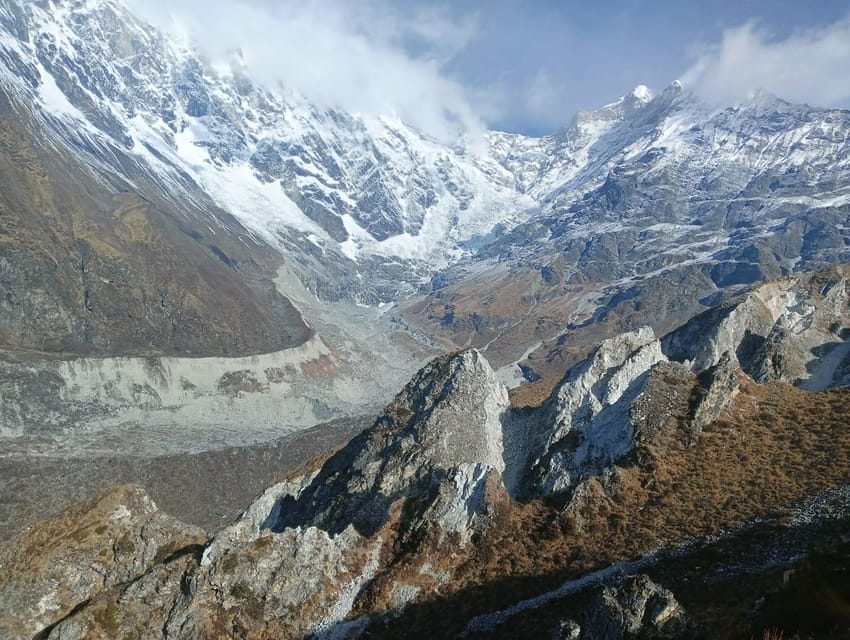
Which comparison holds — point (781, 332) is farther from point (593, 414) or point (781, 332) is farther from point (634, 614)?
point (634, 614)

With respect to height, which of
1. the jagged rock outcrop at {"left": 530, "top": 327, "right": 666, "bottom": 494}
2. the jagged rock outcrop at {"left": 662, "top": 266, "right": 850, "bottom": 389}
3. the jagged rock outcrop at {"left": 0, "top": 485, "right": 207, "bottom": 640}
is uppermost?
the jagged rock outcrop at {"left": 662, "top": 266, "right": 850, "bottom": 389}

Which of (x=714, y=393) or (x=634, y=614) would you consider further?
(x=714, y=393)

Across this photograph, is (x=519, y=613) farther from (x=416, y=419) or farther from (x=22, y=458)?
(x=22, y=458)

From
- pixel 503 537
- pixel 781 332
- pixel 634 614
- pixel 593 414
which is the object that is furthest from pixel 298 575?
pixel 781 332

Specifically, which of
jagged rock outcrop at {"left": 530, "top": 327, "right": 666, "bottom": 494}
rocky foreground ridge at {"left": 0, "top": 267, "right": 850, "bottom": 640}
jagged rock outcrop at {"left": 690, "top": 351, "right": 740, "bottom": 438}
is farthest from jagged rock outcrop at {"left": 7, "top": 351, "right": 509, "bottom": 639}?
jagged rock outcrop at {"left": 690, "top": 351, "right": 740, "bottom": 438}

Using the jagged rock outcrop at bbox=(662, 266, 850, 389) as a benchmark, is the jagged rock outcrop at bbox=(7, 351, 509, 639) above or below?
below

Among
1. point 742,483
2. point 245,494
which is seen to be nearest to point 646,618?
point 742,483

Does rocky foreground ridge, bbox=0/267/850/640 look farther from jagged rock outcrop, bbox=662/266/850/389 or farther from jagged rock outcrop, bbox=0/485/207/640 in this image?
jagged rock outcrop, bbox=662/266/850/389
